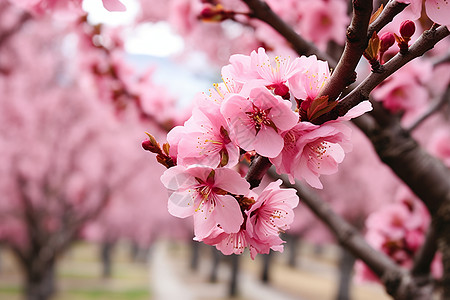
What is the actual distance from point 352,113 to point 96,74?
123 inches

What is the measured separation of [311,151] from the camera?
816 millimetres

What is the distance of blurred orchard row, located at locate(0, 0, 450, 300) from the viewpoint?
1510mm

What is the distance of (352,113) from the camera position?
0.75m

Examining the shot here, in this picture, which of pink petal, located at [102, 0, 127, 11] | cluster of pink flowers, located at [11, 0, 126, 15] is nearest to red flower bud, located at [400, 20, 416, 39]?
pink petal, located at [102, 0, 127, 11]

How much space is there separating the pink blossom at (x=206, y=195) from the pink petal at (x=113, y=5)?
20.7 inches

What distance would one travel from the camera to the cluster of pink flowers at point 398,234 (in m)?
2.40

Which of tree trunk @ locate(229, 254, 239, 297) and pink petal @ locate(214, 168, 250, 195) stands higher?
pink petal @ locate(214, 168, 250, 195)

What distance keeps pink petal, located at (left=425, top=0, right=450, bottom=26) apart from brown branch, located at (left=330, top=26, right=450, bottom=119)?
48 mm

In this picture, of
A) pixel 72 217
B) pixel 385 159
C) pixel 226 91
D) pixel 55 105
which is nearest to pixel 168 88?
pixel 385 159

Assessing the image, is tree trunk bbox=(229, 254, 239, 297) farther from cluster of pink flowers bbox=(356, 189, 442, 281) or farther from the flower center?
the flower center

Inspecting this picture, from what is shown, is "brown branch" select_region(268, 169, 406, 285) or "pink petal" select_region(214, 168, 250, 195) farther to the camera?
"brown branch" select_region(268, 169, 406, 285)

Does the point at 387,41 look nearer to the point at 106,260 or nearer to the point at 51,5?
the point at 51,5

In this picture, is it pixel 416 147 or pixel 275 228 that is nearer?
pixel 275 228

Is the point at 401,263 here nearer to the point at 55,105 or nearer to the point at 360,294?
the point at 55,105
